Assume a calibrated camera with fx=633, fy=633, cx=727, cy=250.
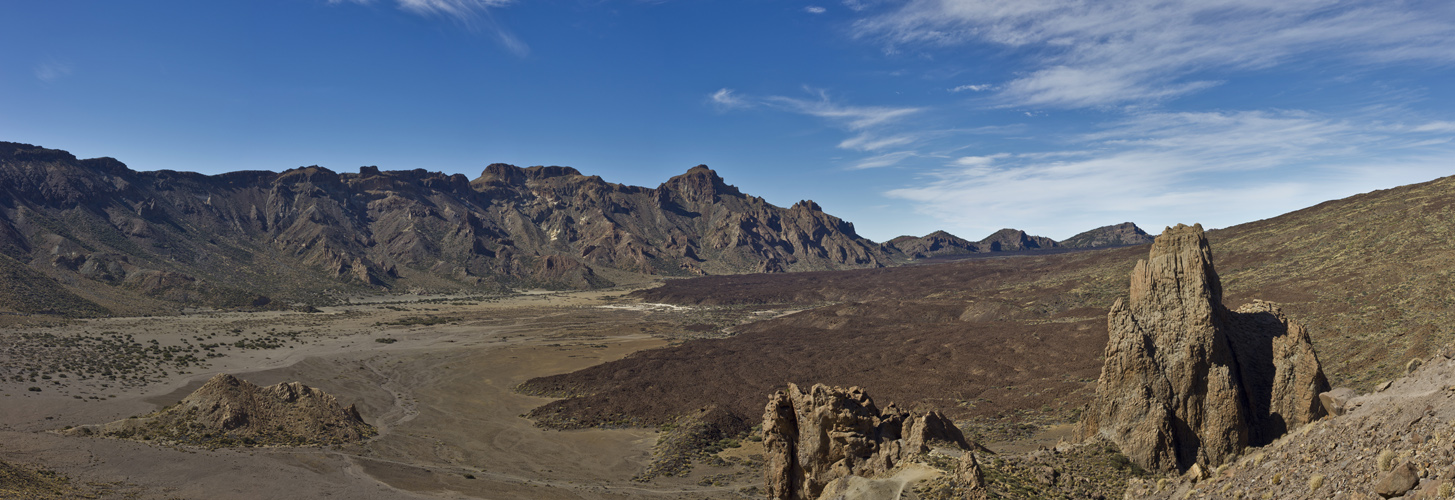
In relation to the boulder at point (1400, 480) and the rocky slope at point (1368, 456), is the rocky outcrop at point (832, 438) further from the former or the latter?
the boulder at point (1400, 480)

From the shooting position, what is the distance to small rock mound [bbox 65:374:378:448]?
38.6 meters

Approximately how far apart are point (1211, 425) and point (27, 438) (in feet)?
182

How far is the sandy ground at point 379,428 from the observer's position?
32062 mm

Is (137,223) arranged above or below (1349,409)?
above

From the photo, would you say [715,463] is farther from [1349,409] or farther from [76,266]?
[76,266]

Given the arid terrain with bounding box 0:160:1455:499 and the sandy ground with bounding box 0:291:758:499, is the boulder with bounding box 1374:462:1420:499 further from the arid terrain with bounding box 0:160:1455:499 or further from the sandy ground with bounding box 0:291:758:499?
the sandy ground with bounding box 0:291:758:499

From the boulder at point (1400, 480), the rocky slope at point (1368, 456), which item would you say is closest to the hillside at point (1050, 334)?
the rocky slope at point (1368, 456)

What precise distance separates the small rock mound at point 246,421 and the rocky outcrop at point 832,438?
3230 cm

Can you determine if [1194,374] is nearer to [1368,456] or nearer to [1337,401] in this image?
[1337,401]

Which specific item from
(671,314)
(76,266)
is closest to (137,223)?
(76,266)

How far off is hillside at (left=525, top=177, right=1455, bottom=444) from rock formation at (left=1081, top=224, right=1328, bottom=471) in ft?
56.2

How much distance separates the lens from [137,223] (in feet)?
572

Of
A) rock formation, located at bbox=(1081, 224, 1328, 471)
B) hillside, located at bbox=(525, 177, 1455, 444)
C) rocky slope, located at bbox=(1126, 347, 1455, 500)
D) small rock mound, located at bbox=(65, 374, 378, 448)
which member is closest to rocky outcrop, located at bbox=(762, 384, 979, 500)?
rock formation, located at bbox=(1081, 224, 1328, 471)

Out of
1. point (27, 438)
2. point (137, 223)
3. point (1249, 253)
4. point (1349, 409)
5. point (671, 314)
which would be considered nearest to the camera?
point (1349, 409)
